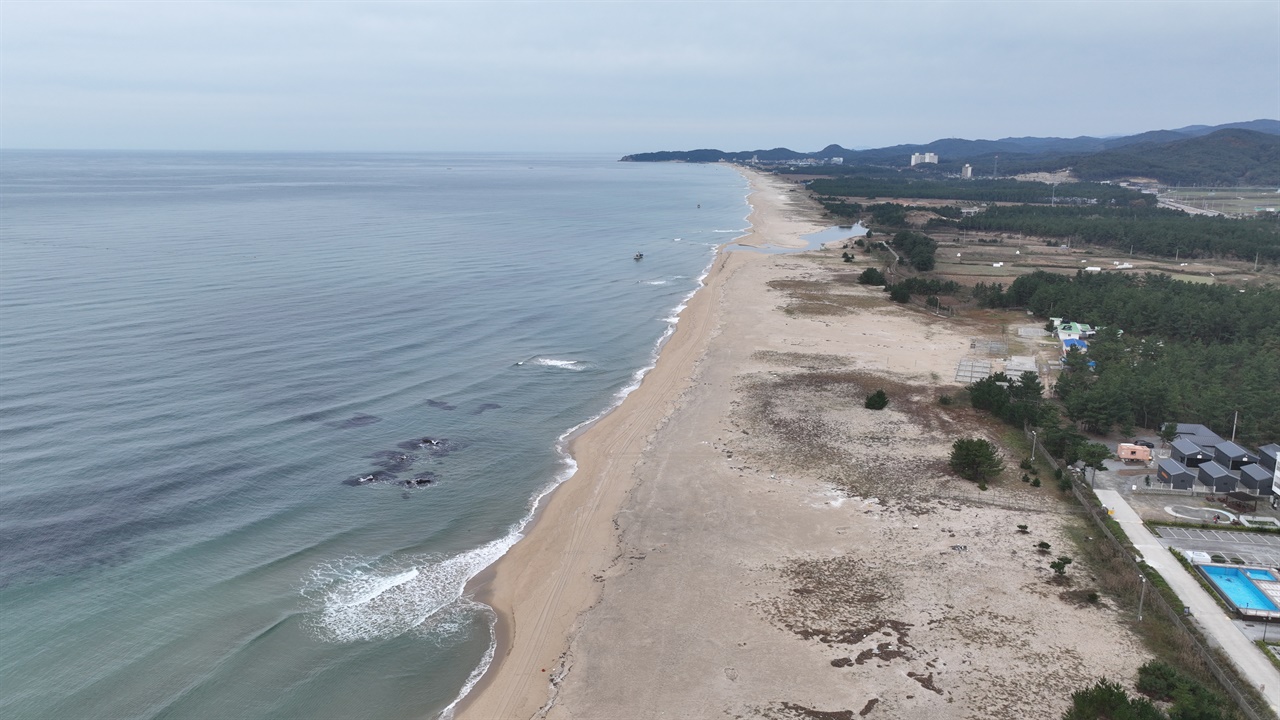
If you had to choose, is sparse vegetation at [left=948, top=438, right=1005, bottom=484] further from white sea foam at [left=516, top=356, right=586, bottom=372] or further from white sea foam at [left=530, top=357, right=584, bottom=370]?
white sea foam at [left=530, top=357, right=584, bottom=370]

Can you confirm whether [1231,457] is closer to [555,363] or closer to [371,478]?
[555,363]

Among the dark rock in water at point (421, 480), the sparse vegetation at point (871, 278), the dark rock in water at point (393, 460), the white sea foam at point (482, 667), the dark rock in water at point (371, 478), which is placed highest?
the sparse vegetation at point (871, 278)

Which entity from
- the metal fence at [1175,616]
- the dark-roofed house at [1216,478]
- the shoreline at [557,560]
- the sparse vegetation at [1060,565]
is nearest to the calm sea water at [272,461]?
the shoreline at [557,560]

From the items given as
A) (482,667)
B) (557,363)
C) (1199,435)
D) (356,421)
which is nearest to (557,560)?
(482,667)

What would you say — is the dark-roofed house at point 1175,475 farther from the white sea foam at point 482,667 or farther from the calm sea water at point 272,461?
the white sea foam at point 482,667

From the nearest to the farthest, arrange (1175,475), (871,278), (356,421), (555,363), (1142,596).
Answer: (1142,596), (1175,475), (356,421), (555,363), (871,278)
